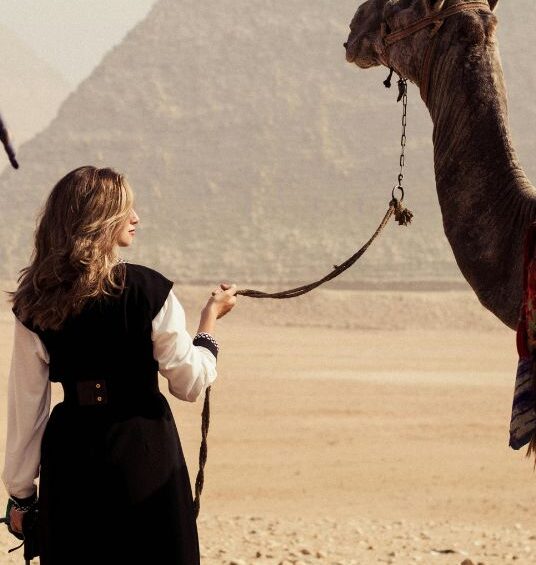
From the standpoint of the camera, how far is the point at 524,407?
3.64m

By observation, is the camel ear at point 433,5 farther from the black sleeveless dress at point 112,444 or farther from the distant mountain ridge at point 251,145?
the distant mountain ridge at point 251,145

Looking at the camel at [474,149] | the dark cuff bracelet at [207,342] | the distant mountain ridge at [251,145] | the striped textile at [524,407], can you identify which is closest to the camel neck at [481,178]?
the camel at [474,149]

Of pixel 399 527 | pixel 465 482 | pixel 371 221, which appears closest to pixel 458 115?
pixel 399 527

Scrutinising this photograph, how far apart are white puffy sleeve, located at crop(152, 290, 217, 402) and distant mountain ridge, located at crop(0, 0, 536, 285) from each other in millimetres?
100710

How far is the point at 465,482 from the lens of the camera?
12.7 metres

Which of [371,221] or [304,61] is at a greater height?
[304,61]

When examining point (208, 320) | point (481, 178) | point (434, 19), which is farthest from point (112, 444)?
point (434, 19)

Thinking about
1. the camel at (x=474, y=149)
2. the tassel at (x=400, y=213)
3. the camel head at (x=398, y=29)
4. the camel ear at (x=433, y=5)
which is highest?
the camel ear at (x=433, y=5)

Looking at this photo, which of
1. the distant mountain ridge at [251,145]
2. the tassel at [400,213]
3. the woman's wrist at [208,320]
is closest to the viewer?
the woman's wrist at [208,320]

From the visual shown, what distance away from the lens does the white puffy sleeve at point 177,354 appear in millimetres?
3561

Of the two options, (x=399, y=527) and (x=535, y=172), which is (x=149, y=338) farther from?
(x=535, y=172)

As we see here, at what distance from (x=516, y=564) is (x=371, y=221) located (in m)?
118

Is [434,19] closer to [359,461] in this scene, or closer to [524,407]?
[524,407]

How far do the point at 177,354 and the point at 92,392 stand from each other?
0.27m
